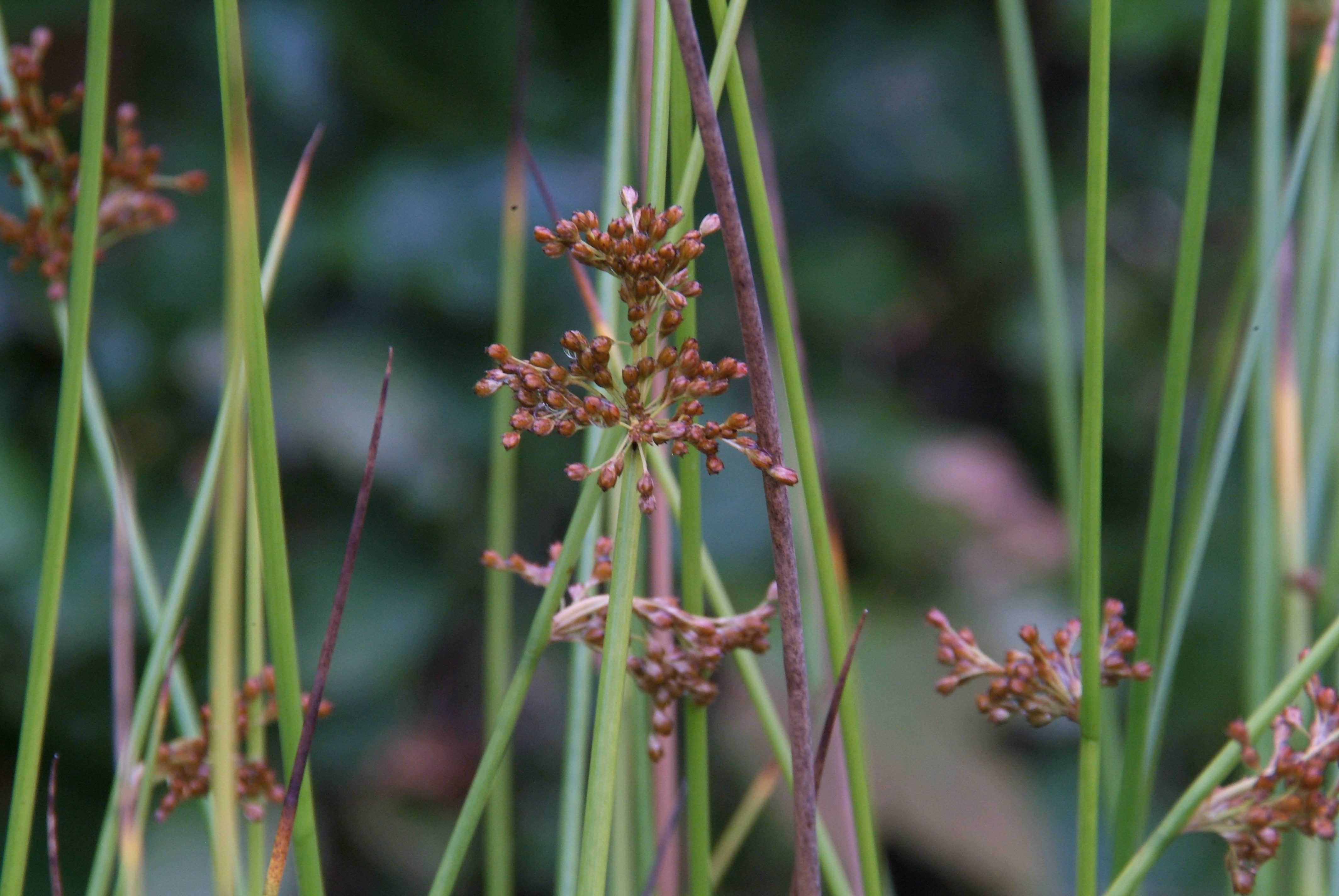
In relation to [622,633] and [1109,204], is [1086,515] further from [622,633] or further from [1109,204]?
[1109,204]

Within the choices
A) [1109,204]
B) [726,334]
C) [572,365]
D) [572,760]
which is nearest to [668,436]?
[572,365]

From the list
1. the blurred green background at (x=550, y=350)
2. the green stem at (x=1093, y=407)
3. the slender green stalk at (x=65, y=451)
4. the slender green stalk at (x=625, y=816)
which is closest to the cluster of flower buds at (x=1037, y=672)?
the green stem at (x=1093, y=407)

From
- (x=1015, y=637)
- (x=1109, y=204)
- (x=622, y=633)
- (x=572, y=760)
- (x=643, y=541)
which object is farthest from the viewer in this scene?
(x=1109, y=204)

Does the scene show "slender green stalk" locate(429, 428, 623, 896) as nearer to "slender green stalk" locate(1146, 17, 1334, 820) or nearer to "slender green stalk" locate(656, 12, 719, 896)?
"slender green stalk" locate(656, 12, 719, 896)

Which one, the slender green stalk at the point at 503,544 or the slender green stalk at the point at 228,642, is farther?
the slender green stalk at the point at 503,544

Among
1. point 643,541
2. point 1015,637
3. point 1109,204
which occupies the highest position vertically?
point 1109,204

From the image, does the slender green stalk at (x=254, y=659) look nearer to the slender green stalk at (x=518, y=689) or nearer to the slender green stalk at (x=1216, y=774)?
the slender green stalk at (x=518, y=689)

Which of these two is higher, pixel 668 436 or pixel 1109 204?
pixel 1109 204
